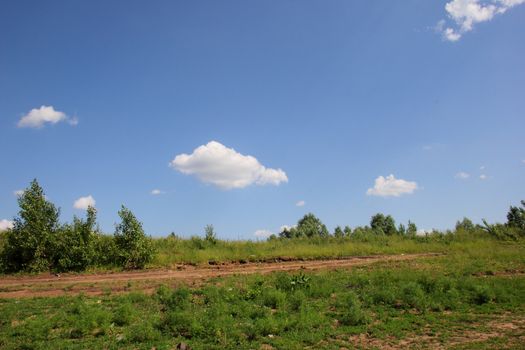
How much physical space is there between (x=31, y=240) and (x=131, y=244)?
483 centimetres

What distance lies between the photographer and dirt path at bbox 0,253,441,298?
1510 centimetres

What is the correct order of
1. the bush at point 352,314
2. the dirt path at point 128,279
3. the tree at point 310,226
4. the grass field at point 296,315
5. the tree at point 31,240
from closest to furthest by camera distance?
the grass field at point 296,315 → the bush at point 352,314 → the dirt path at point 128,279 → the tree at point 31,240 → the tree at point 310,226

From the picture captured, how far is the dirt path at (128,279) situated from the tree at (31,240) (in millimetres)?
1257

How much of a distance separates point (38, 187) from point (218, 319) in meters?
16.3

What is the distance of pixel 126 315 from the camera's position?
424 inches

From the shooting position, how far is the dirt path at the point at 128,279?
49.5 ft

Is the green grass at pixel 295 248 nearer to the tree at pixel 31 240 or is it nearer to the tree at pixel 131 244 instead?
the tree at pixel 131 244

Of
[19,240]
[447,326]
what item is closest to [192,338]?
[447,326]

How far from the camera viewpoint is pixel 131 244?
21.3 m

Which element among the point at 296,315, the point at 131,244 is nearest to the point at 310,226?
the point at 131,244

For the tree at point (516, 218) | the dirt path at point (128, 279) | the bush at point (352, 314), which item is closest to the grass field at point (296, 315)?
the bush at point (352, 314)

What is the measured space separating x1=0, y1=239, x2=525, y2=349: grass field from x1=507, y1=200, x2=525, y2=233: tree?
1774cm

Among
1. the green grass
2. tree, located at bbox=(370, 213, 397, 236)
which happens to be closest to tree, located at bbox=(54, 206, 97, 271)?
the green grass

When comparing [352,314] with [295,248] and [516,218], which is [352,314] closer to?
[295,248]
